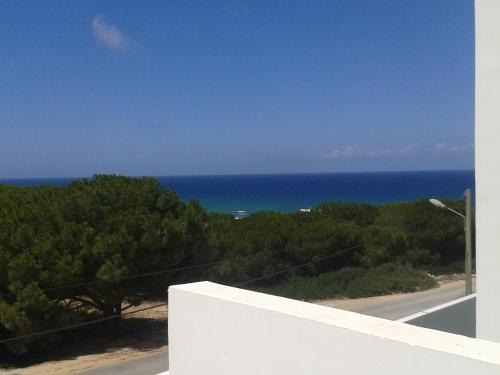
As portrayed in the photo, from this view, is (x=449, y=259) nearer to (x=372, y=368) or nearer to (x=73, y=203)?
(x=73, y=203)

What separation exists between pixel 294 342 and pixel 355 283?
17.1 metres

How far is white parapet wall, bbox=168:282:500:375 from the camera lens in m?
1.43

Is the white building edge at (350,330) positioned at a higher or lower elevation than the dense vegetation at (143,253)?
higher

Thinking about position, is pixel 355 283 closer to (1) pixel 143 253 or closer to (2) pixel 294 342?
(1) pixel 143 253

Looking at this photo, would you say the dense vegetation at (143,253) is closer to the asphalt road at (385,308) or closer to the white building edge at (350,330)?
the asphalt road at (385,308)

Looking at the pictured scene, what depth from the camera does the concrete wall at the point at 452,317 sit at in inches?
165

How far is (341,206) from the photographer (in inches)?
867

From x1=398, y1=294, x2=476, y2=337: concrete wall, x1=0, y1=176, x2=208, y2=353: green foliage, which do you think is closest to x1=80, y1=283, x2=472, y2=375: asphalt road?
x1=0, y1=176, x2=208, y2=353: green foliage

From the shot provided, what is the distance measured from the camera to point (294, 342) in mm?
1783

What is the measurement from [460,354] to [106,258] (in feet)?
35.7

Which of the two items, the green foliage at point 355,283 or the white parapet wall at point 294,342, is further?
the green foliage at point 355,283
